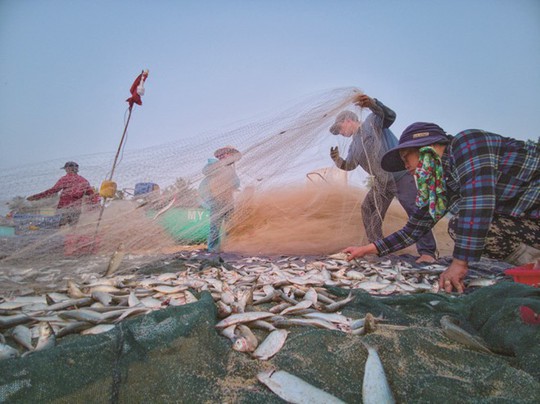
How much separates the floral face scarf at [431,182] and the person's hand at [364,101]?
105cm

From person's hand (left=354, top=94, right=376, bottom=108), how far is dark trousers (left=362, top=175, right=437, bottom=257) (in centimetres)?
103

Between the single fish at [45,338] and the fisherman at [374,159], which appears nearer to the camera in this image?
the single fish at [45,338]

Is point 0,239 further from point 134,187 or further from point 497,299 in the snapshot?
point 497,299

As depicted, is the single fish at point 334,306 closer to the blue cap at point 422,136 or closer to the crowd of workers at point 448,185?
the crowd of workers at point 448,185

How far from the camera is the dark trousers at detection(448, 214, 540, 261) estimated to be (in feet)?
9.18

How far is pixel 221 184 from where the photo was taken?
2.98 m

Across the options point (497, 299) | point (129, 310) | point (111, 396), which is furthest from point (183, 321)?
point (497, 299)

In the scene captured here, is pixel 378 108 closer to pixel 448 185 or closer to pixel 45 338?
pixel 448 185

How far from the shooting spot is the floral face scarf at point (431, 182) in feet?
8.30

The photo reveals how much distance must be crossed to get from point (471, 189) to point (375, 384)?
177 centimetres

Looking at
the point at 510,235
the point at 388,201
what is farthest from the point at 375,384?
the point at 388,201

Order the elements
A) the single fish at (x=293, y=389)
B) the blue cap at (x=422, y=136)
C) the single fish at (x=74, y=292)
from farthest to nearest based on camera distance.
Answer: the blue cap at (x=422, y=136), the single fish at (x=74, y=292), the single fish at (x=293, y=389)

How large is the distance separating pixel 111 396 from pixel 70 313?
76cm

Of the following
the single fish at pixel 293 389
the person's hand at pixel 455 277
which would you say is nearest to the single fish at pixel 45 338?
the single fish at pixel 293 389
